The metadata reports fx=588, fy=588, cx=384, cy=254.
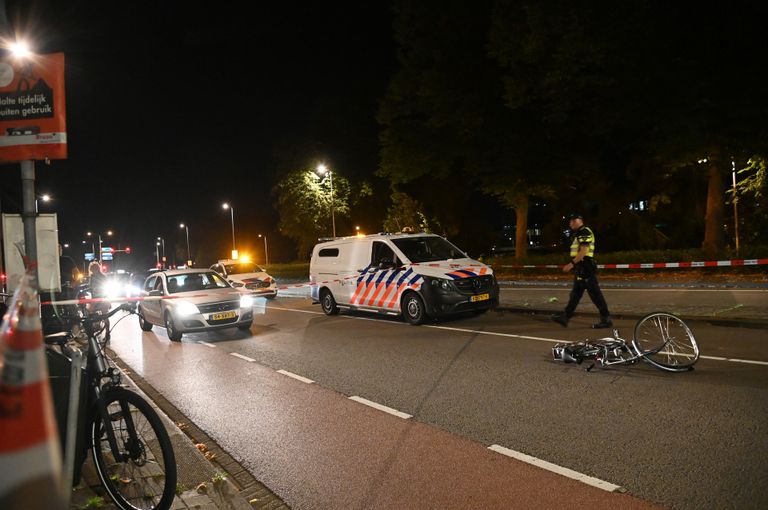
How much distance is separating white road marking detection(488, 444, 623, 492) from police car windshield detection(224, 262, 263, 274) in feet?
64.3

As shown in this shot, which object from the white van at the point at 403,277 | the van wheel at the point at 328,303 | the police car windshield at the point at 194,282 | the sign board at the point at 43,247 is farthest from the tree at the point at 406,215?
the sign board at the point at 43,247

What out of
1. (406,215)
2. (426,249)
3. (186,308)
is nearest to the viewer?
(186,308)

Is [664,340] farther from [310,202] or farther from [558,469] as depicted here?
[310,202]

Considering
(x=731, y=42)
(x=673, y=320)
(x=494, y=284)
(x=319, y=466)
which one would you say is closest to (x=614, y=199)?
(x=731, y=42)

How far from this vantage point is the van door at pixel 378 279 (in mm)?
13211

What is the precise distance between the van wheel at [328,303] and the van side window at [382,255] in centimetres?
215

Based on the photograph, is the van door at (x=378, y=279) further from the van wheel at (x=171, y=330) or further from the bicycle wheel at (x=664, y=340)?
the bicycle wheel at (x=664, y=340)

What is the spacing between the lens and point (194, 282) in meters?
13.8

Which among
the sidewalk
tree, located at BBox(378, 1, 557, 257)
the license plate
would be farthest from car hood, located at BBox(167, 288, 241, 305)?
tree, located at BBox(378, 1, 557, 257)

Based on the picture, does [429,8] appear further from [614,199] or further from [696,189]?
[696,189]

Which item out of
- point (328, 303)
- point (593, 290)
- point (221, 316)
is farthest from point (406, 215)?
point (593, 290)

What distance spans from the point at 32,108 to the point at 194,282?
23.0ft

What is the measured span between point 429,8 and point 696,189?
18942 mm

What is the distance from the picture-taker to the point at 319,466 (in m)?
4.80
